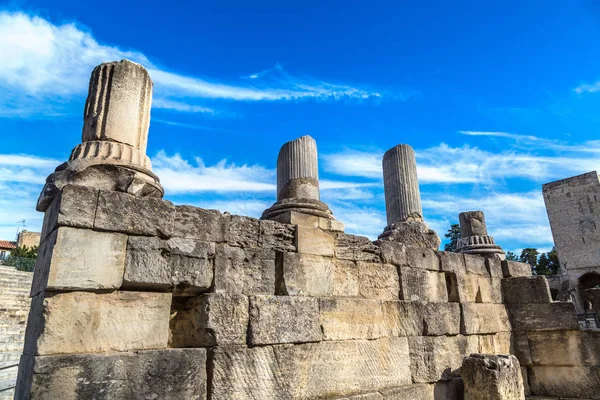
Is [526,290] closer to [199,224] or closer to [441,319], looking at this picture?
[441,319]

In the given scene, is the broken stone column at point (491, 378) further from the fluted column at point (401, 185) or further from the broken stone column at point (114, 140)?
the broken stone column at point (114, 140)

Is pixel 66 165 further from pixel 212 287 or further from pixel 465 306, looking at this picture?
pixel 465 306

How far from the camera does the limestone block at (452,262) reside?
6.44 metres

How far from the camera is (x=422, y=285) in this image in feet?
19.6

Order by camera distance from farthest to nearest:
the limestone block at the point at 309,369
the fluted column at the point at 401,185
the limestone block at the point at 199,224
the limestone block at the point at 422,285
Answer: the fluted column at the point at 401,185
the limestone block at the point at 422,285
the limestone block at the point at 199,224
the limestone block at the point at 309,369

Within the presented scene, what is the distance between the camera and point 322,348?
4.45m

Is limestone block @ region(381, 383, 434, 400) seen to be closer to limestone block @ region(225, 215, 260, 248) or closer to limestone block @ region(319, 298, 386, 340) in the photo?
limestone block @ region(319, 298, 386, 340)

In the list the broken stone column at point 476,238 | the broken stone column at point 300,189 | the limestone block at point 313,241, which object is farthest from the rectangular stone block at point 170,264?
the broken stone column at point 476,238

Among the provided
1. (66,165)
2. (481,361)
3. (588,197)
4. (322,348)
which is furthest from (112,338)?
(588,197)

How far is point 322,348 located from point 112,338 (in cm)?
217

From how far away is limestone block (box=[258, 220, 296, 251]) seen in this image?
4516mm

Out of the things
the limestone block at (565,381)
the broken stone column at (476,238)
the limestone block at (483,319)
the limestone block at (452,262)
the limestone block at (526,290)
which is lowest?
the limestone block at (565,381)

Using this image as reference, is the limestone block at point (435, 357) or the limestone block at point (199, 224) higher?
the limestone block at point (199, 224)

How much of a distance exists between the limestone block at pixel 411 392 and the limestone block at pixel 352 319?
0.64 meters
